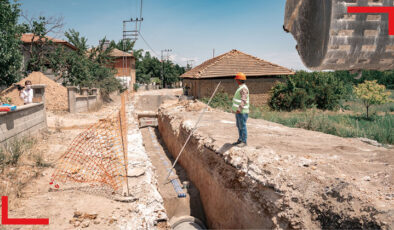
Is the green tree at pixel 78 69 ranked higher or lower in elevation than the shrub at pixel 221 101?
higher

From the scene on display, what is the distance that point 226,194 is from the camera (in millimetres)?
5383

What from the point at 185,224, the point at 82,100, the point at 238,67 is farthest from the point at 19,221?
the point at 238,67

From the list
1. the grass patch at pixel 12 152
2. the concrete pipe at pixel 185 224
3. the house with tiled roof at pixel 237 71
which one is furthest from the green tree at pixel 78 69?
the concrete pipe at pixel 185 224

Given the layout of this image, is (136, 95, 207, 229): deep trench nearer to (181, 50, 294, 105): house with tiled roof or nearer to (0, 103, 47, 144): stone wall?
(0, 103, 47, 144): stone wall

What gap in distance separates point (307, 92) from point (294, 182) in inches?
713

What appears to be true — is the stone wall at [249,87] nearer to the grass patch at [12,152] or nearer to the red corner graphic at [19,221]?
the grass patch at [12,152]

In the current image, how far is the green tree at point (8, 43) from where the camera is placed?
40.0ft

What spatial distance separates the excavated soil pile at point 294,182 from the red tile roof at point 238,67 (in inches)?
463

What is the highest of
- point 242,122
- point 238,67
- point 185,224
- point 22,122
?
point 238,67

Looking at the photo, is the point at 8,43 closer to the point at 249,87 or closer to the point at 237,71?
the point at 237,71

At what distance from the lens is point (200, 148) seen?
7.11 m

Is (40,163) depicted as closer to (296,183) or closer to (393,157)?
(296,183)

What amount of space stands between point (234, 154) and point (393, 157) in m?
2.91

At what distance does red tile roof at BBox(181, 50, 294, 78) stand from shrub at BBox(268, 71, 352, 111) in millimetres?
1120
